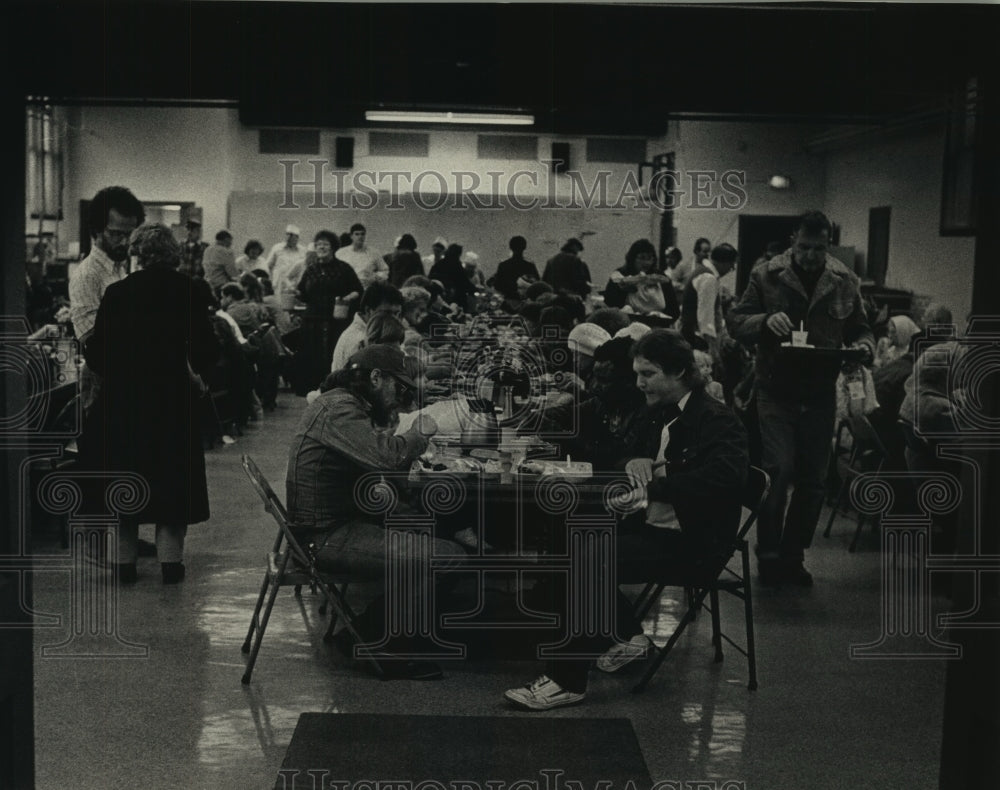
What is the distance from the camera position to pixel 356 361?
487 cm

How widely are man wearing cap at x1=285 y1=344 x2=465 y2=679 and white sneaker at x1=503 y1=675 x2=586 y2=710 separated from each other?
599 mm

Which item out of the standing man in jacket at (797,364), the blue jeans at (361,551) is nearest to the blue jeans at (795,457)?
the standing man in jacket at (797,364)

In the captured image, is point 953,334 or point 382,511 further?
point 953,334

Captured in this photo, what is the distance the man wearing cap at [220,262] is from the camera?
20.1ft

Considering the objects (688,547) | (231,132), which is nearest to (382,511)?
(688,547)

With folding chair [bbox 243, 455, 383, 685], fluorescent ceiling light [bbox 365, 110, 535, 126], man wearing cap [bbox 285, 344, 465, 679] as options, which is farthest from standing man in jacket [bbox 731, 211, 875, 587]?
folding chair [bbox 243, 455, 383, 685]

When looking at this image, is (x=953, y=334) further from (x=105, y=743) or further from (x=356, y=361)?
(x=105, y=743)

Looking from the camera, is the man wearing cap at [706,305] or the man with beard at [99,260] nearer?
the man with beard at [99,260]

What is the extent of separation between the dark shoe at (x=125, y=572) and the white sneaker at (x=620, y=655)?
2.30 m

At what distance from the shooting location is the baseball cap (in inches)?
192

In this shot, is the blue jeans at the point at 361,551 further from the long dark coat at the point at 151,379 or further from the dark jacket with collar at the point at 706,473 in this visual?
the long dark coat at the point at 151,379

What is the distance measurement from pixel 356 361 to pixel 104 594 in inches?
77.3

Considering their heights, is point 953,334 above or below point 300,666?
above

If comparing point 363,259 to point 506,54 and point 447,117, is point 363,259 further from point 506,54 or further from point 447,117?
point 506,54
